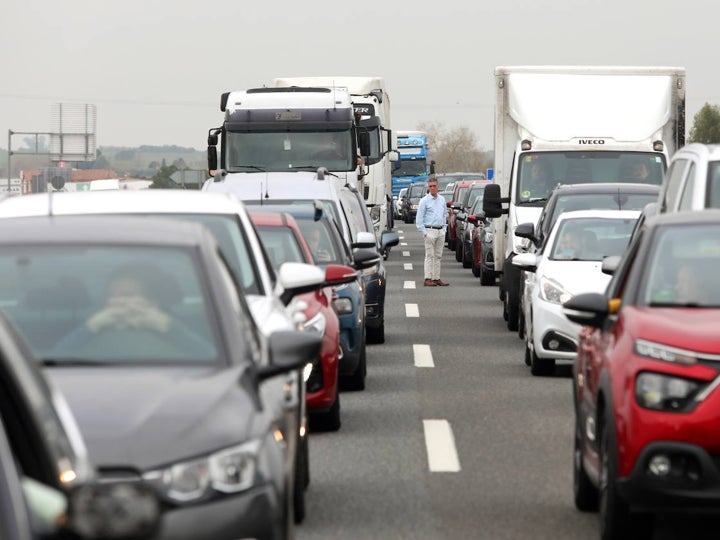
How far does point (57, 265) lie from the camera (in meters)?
6.91

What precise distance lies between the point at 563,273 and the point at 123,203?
7.84m

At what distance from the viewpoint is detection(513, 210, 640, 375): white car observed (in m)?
15.6

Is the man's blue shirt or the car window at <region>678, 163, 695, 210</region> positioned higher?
the car window at <region>678, 163, 695, 210</region>

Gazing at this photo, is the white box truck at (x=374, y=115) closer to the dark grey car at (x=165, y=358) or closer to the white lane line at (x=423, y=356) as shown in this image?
the white lane line at (x=423, y=356)

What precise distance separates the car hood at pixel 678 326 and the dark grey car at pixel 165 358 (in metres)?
1.55

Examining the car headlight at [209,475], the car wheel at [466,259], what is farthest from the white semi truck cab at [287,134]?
the car headlight at [209,475]

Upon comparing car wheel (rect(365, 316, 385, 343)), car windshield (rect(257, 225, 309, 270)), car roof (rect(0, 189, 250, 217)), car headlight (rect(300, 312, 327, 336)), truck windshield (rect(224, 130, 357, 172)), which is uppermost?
truck windshield (rect(224, 130, 357, 172))

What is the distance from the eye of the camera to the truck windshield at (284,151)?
27797 mm

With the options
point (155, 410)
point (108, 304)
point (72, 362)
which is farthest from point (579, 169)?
point (155, 410)

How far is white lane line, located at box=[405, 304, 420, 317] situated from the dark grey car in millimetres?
16742

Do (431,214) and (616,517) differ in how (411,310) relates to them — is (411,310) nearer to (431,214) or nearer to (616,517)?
(431,214)

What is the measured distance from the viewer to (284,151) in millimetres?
27859

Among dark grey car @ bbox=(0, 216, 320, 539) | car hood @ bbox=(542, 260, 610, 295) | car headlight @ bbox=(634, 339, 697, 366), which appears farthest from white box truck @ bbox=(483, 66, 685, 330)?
dark grey car @ bbox=(0, 216, 320, 539)

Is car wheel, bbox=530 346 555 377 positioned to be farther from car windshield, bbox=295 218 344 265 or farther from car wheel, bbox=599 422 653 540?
car wheel, bbox=599 422 653 540
